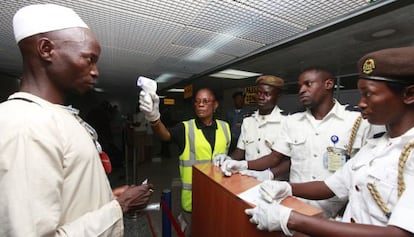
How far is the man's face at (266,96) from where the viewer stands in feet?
6.95

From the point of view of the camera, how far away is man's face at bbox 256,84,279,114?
6.95 feet

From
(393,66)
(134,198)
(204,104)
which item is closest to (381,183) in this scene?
(393,66)

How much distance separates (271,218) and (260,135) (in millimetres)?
1400

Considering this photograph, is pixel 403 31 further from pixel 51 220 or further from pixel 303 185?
pixel 51 220

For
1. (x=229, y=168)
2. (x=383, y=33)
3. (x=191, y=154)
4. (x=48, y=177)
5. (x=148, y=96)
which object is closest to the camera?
(x=48, y=177)

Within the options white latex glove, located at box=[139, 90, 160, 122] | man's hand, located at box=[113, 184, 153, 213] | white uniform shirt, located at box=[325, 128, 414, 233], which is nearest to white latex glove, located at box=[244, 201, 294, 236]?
white uniform shirt, located at box=[325, 128, 414, 233]

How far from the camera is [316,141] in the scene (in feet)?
5.20

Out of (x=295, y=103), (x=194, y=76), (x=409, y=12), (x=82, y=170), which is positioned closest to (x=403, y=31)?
(x=409, y=12)

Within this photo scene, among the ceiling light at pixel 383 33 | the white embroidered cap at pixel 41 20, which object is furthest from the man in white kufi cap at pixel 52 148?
the ceiling light at pixel 383 33

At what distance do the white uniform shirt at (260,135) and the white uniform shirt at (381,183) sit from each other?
99 centimetres

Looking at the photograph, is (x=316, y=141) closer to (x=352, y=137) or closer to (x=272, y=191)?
(x=352, y=137)

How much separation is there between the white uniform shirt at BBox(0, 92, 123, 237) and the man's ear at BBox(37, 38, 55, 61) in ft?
0.44

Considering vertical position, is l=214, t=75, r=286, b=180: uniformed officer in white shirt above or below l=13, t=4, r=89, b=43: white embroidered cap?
below

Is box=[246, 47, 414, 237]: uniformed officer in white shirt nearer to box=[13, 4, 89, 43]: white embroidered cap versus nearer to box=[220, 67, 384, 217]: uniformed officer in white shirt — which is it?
box=[220, 67, 384, 217]: uniformed officer in white shirt
